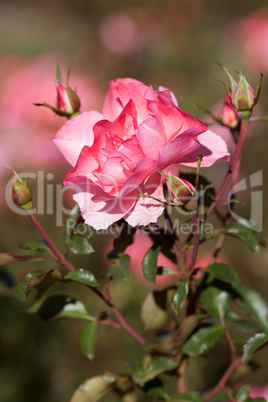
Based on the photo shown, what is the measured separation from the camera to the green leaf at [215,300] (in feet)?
1.78

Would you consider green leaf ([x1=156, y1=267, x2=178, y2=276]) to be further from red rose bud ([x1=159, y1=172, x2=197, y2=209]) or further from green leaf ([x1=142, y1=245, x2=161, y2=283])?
red rose bud ([x1=159, y1=172, x2=197, y2=209])

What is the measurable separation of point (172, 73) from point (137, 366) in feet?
6.63

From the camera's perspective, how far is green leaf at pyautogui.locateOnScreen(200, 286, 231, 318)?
54 centimetres

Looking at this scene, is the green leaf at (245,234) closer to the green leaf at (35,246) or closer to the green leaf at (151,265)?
the green leaf at (151,265)

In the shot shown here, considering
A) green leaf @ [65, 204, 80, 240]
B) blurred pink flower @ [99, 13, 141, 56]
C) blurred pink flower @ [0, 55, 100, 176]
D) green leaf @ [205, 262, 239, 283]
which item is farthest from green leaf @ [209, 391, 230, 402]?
blurred pink flower @ [99, 13, 141, 56]

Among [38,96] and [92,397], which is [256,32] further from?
[92,397]

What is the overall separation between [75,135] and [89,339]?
0.24 meters

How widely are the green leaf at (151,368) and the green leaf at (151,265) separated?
0.40ft

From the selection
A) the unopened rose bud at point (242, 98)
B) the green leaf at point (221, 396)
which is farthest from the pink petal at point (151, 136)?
the green leaf at point (221, 396)

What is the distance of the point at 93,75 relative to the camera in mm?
2402

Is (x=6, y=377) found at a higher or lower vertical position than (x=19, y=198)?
lower

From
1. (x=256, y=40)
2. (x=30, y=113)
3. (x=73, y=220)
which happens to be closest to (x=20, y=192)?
(x=73, y=220)

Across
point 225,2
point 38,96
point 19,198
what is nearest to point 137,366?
point 19,198

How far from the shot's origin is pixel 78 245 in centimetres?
52
